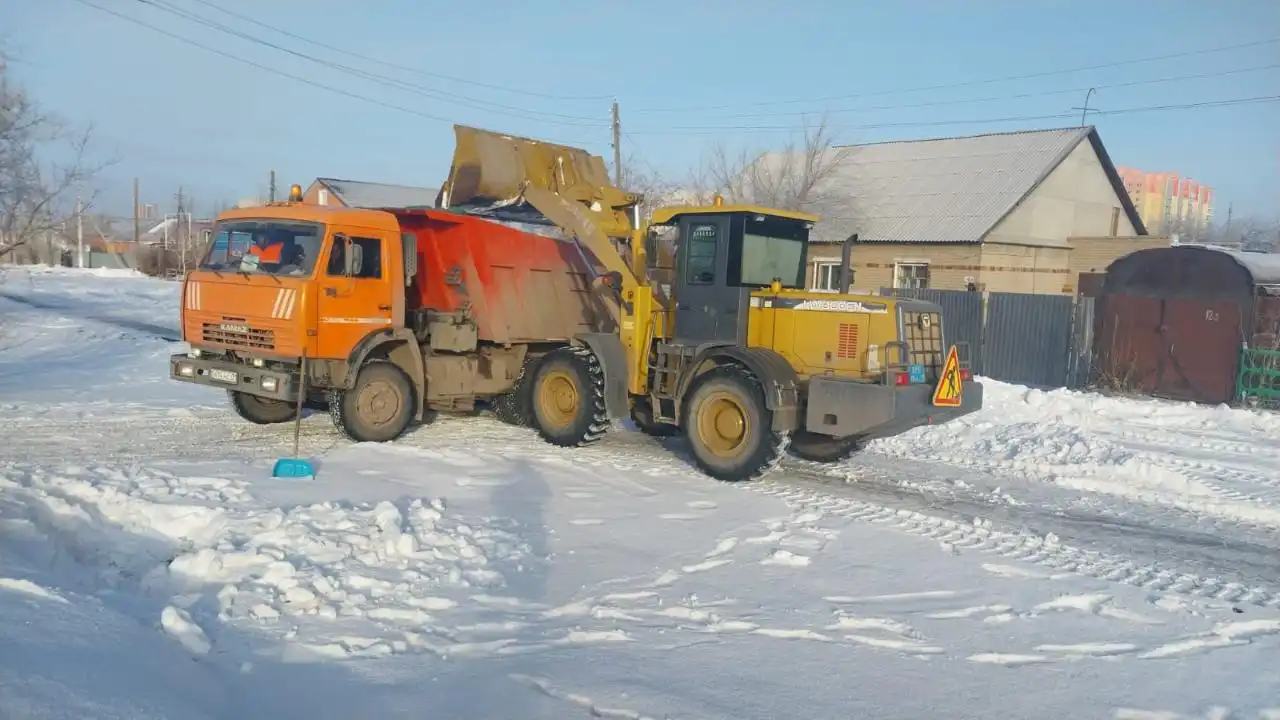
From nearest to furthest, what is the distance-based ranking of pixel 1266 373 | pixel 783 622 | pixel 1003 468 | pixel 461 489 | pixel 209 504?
1. pixel 783 622
2. pixel 209 504
3. pixel 461 489
4. pixel 1003 468
5. pixel 1266 373

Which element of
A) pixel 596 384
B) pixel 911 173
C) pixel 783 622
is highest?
pixel 911 173

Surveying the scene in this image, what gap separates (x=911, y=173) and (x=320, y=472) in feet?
97.1

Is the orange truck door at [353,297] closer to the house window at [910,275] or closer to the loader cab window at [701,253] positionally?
the loader cab window at [701,253]

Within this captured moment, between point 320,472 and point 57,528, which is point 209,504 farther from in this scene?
point 320,472

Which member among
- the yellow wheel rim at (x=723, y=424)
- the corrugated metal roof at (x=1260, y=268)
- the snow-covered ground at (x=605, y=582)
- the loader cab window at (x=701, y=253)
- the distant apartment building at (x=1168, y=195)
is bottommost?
the snow-covered ground at (x=605, y=582)

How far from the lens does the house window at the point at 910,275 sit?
3027 cm

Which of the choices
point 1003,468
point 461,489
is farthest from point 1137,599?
point 461,489

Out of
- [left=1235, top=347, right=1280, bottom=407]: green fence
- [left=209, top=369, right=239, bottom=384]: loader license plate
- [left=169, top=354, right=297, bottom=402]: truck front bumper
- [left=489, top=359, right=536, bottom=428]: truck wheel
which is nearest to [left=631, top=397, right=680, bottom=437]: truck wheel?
[left=489, top=359, right=536, bottom=428]: truck wheel

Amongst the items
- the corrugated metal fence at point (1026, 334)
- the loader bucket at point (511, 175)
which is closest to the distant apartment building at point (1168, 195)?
the corrugated metal fence at point (1026, 334)

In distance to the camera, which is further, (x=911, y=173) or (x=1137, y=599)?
(x=911, y=173)

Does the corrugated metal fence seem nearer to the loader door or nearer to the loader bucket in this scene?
the loader bucket

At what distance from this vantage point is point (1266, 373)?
15969mm

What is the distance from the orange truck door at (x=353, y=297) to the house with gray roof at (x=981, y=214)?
20.6 m

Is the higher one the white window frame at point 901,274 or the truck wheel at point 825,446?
the white window frame at point 901,274
